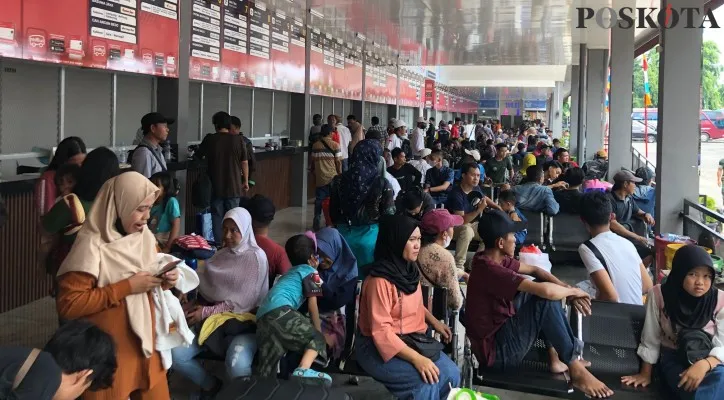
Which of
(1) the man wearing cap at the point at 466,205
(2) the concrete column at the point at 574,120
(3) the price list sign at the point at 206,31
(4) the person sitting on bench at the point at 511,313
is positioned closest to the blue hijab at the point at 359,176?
(1) the man wearing cap at the point at 466,205

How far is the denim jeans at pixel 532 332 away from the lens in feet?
11.1

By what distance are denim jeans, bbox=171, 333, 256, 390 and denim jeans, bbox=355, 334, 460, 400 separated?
1.94 ft

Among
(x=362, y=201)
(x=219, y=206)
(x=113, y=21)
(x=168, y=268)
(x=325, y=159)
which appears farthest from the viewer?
(x=325, y=159)

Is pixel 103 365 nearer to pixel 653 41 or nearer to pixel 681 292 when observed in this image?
pixel 681 292

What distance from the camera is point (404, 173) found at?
28.1ft

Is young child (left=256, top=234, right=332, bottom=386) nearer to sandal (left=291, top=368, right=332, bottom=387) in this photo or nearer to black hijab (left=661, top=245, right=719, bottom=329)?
sandal (left=291, top=368, right=332, bottom=387)

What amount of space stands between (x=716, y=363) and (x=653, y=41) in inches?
545

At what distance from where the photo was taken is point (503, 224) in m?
3.56

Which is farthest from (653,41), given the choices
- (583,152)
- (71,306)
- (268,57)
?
(71,306)

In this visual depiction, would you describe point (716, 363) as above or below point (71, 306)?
below

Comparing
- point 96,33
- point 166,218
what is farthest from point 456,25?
point 166,218

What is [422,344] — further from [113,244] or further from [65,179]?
[65,179]

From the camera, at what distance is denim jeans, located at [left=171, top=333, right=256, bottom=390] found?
11.3 ft

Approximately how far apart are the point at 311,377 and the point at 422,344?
1.90ft
